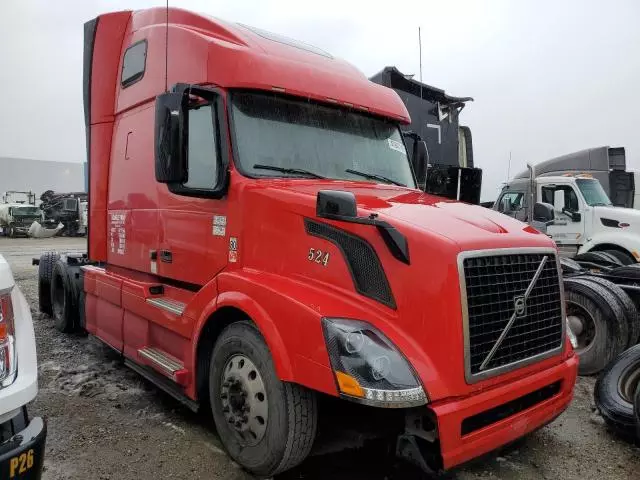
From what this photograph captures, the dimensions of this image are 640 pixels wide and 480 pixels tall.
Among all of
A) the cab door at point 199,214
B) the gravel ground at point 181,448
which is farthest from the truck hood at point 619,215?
the cab door at point 199,214

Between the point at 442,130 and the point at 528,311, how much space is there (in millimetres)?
8075

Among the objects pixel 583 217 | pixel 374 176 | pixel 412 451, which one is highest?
pixel 374 176

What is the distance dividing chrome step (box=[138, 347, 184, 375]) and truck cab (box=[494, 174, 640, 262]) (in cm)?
718

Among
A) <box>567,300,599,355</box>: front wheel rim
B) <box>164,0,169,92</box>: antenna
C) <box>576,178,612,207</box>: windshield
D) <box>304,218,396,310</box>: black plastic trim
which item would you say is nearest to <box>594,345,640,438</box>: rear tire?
<box>567,300,599,355</box>: front wheel rim

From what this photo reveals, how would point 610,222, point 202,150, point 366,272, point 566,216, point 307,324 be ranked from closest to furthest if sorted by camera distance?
point 307,324 < point 366,272 < point 202,150 < point 610,222 < point 566,216

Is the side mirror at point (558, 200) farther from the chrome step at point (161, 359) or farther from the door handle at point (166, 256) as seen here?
the chrome step at point (161, 359)

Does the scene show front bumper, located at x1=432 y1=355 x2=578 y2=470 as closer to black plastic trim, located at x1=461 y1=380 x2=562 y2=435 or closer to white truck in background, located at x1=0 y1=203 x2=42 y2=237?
black plastic trim, located at x1=461 y1=380 x2=562 y2=435

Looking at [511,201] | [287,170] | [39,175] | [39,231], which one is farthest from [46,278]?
[39,175]

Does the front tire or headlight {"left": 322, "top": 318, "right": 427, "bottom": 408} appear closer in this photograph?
headlight {"left": 322, "top": 318, "right": 427, "bottom": 408}

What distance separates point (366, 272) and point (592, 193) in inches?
358

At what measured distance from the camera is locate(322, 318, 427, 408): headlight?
2.42 metres

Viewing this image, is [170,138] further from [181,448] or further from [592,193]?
[592,193]

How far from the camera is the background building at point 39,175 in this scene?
7044 centimetres

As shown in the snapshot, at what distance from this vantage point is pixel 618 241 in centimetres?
952
